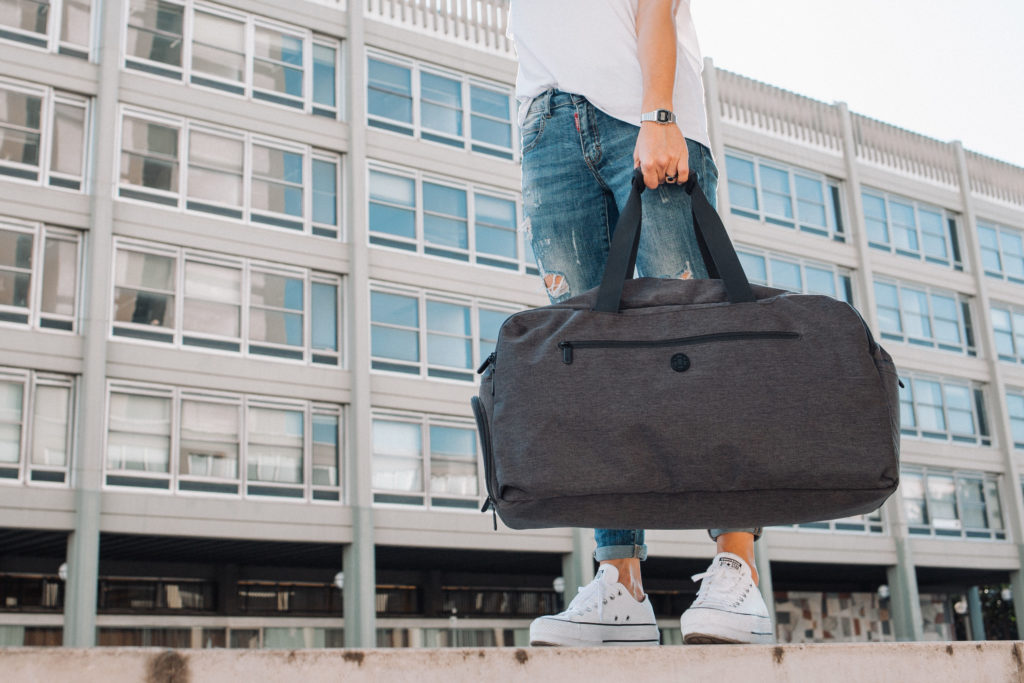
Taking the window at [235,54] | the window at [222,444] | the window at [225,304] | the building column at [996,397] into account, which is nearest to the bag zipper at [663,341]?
the window at [222,444]

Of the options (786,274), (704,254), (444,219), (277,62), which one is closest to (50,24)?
(277,62)

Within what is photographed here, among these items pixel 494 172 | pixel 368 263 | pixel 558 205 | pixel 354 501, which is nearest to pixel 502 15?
pixel 494 172

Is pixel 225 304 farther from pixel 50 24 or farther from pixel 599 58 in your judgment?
pixel 599 58

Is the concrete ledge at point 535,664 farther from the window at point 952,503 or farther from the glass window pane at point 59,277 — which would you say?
the window at point 952,503

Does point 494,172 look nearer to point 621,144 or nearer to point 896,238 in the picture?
point 896,238

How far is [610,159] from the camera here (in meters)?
2.87

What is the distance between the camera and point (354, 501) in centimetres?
1886

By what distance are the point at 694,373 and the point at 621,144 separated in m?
0.93

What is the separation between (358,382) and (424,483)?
227 centimetres

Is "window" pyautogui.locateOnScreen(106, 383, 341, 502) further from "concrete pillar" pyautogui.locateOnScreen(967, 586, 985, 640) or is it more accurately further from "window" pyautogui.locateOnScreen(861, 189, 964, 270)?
"concrete pillar" pyautogui.locateOnScreen(967, 586, 985, 640)

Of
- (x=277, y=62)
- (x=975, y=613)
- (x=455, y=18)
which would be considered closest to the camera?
(x=277, y=62)

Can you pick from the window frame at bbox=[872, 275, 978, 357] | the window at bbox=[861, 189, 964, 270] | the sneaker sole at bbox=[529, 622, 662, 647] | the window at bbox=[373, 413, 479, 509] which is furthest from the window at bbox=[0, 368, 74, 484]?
the window at bbox=[861, 189, 964, 270]

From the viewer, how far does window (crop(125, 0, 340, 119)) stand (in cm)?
1894

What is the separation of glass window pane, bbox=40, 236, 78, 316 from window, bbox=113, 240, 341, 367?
2.16ft
